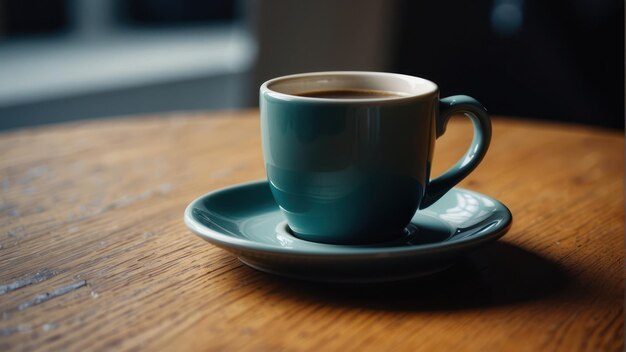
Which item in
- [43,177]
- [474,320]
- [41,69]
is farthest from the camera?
[41,69]

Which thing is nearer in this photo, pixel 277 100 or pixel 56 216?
pixel 277 100

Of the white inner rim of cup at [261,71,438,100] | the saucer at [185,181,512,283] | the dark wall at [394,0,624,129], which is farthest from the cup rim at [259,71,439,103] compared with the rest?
the dark wall at [394,0,624,129]

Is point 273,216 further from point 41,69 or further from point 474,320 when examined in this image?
point 41,69

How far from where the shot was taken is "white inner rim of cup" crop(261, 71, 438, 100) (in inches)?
23.3

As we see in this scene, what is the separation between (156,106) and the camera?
2.57m

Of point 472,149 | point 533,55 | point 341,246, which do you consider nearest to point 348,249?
point 341,246

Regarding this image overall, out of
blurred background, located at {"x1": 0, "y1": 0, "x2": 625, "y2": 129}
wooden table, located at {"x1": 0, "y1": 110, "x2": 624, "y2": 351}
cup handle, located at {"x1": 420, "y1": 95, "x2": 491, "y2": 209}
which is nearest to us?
wooden table, located at {"x1": 0, "y1": 110, "x2": 624, "y2": 351}

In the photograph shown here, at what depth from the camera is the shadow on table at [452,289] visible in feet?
1.59

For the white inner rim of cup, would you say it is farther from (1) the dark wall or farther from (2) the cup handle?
(1) the dark wall

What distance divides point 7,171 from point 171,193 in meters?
0.20

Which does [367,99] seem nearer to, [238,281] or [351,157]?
[351,157]

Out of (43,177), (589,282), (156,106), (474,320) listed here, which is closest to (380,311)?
(474,320)

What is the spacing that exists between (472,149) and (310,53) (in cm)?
199

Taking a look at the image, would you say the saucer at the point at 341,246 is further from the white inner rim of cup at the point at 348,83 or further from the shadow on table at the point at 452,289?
the white inner rim of cup at the point at 348,83
